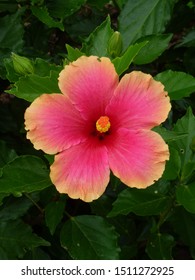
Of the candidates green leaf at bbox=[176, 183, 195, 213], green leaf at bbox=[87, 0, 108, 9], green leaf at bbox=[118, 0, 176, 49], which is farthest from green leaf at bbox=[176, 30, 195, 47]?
green leaf at bbox=[176, 183, 195, 213]

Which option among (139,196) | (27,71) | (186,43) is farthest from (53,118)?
(186,43)

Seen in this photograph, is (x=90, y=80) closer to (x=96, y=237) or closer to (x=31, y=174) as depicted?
(x=31, y=174)

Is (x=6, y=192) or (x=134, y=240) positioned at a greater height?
(x=6, y=192)

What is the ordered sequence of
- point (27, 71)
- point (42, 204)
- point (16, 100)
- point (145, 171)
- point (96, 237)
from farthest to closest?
point (16, 100)
point (42, 204)
point (96, 237)
point (27, 71)
point (145, 171)

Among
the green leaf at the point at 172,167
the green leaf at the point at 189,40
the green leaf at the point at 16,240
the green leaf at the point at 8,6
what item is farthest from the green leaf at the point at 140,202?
the green leaf at the point at 8,6

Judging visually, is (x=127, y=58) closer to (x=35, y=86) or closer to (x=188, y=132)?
(x=35, y=86)

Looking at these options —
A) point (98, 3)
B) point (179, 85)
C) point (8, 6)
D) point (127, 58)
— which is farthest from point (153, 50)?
point (8, 6)
